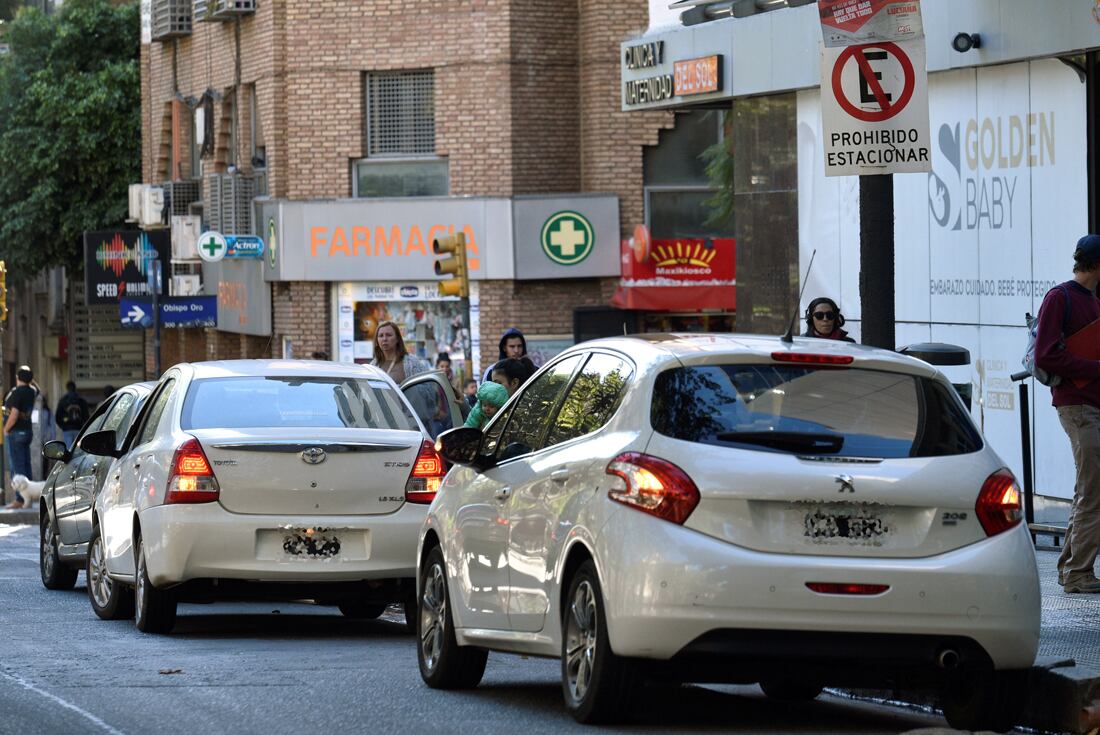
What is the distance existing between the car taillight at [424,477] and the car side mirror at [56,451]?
13.6 ft

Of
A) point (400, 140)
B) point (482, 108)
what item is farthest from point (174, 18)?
point (482, 108)

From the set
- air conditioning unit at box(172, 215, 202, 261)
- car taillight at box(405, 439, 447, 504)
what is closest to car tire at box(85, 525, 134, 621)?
car taillight at box(405, 439, 447, 504)

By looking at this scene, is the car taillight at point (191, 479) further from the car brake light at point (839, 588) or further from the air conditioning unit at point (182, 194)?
the air conditioning unit at point (182, 194)

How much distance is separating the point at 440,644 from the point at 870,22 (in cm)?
350

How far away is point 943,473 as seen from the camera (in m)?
7.50

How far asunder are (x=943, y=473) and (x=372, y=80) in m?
27.4

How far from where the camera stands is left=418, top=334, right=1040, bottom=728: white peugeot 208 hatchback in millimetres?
7301

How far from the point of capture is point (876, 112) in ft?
32.7

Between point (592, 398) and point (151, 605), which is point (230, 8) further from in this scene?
point (592, 398)

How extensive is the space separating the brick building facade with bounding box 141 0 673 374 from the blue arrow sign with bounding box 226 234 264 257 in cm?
84

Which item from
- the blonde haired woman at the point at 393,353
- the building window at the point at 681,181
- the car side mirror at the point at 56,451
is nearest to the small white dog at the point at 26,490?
the building window at the point at 681,181

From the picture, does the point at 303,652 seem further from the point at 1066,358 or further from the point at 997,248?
the point at 997,248

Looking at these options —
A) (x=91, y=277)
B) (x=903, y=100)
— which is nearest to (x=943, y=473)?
(x=903, y=100)

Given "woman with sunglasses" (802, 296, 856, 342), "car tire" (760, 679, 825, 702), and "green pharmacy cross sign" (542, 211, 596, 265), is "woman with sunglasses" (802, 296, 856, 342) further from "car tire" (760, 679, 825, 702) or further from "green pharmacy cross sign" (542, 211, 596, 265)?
"green pharmacy cross sign" (542, 211, 596, 265)
